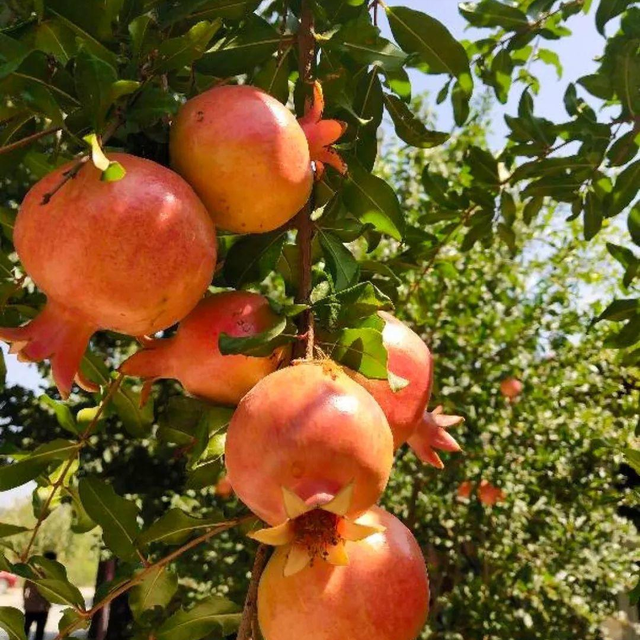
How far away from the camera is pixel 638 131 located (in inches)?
55.4

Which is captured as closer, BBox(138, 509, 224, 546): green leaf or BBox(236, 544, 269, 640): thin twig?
BBox(236, 544, 269, 640): thin twig

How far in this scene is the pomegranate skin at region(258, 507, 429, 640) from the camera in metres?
0.57

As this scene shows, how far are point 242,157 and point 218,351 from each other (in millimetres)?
175

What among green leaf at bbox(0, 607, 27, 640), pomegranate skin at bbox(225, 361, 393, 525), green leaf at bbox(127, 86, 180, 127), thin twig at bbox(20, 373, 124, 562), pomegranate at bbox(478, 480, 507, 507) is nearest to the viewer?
pomegranate skin at bbox(225, 361, 393, 525)

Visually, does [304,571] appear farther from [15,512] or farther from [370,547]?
[15,512]

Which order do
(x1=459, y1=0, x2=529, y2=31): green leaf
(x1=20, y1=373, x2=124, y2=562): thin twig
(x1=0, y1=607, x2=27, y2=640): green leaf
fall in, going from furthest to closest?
(x1=459, y1=0, x2=529, y2=31): green leaf
(x1=20, y1=373, x2=124, y2=562): thin twig
(x1=0, y1=607, x2=27, y2=640): green leaf

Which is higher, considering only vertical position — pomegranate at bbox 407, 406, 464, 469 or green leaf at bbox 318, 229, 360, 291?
green leaf at bbox 318, 229, 360, 291

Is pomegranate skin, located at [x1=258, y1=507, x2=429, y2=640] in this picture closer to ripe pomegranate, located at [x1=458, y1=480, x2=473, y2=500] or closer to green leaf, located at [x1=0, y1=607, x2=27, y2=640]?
green leaf, located at [x1=0, y1=607, x2=27, y2=640]

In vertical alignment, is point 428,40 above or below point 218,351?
above

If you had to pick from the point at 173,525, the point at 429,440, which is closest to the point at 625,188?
the point at 429,440

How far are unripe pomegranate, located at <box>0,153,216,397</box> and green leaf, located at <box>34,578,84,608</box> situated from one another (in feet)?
1.22

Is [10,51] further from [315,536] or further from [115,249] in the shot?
[315,536]

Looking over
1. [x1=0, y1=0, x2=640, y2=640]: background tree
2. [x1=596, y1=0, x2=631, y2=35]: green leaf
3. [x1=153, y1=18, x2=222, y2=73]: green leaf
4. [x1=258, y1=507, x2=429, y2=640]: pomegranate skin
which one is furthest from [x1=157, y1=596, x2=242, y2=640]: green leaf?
[x1=596, y1=0, x2=631, y2=35]: green leaf

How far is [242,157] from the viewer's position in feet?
2.05
